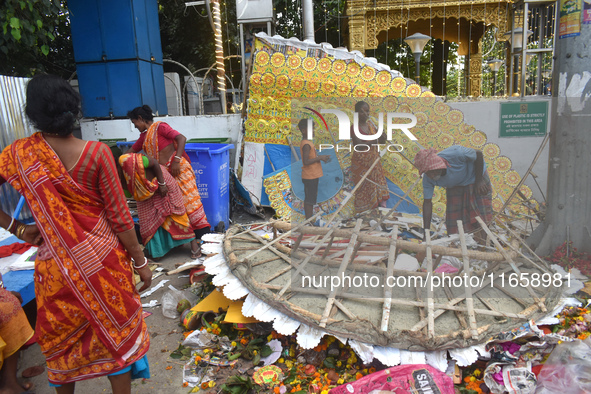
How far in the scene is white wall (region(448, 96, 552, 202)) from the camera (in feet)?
10.2

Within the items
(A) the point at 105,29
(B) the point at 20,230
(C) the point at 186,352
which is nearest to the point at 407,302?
(C) the point at 186,352

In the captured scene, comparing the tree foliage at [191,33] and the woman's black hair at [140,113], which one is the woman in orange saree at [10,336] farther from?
the tree foliage at [191,33]

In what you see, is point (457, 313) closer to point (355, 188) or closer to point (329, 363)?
point (329, 363)

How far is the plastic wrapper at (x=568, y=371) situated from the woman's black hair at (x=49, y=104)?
8.92ft

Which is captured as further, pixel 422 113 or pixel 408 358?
pixel 422 113

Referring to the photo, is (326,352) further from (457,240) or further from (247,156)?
(247,156)

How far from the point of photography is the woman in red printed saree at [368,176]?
3.06m

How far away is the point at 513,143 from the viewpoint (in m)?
3.20

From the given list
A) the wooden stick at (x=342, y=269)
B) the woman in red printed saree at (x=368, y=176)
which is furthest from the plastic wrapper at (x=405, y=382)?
the woman in red printed saree at (x=368, y=176)

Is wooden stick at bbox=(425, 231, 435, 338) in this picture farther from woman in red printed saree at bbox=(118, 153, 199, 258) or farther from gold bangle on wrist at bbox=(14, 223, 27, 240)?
woman in red printed saree at bbox=(118, 153, 199, 258)

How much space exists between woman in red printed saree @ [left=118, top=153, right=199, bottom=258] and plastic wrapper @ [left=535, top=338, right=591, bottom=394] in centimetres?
337

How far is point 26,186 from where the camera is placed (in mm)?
1765

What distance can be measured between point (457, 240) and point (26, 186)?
8.86 feet

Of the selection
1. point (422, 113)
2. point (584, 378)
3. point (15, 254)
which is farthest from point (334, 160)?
point (15, 254)
